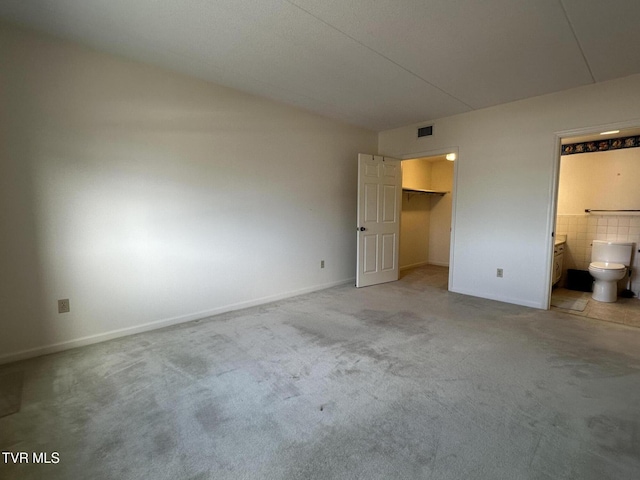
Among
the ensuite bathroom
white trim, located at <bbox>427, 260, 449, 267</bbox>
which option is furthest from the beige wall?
white trim, located at <bbox>427, 260, 449, 267</bbox>

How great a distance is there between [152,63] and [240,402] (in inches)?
117

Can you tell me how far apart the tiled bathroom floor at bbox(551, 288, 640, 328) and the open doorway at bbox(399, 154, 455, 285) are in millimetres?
2195

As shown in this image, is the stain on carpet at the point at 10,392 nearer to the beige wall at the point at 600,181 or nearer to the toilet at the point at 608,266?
the toilet at the point at 608,266

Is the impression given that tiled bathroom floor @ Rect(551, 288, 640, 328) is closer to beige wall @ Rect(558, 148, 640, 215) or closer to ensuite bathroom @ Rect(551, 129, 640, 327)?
ensuite bathroom @ Rect(551, 129, 640, 327)

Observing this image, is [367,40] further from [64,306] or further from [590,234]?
[590,234]

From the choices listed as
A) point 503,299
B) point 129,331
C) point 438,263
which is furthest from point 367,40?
point 438,263

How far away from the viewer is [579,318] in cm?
320

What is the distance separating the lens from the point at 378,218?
4695mm

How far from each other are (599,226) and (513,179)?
74.8 inches

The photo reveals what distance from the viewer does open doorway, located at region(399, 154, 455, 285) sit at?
Result: 19.9ft

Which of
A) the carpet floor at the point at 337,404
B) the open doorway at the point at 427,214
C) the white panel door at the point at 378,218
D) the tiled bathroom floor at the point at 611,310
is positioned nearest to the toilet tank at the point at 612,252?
the tiled bathroom floor at the point at 611,310

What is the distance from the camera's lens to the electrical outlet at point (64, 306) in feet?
8.07

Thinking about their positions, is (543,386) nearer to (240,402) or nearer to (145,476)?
(240,402)

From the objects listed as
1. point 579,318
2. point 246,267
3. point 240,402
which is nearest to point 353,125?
point 246,267
